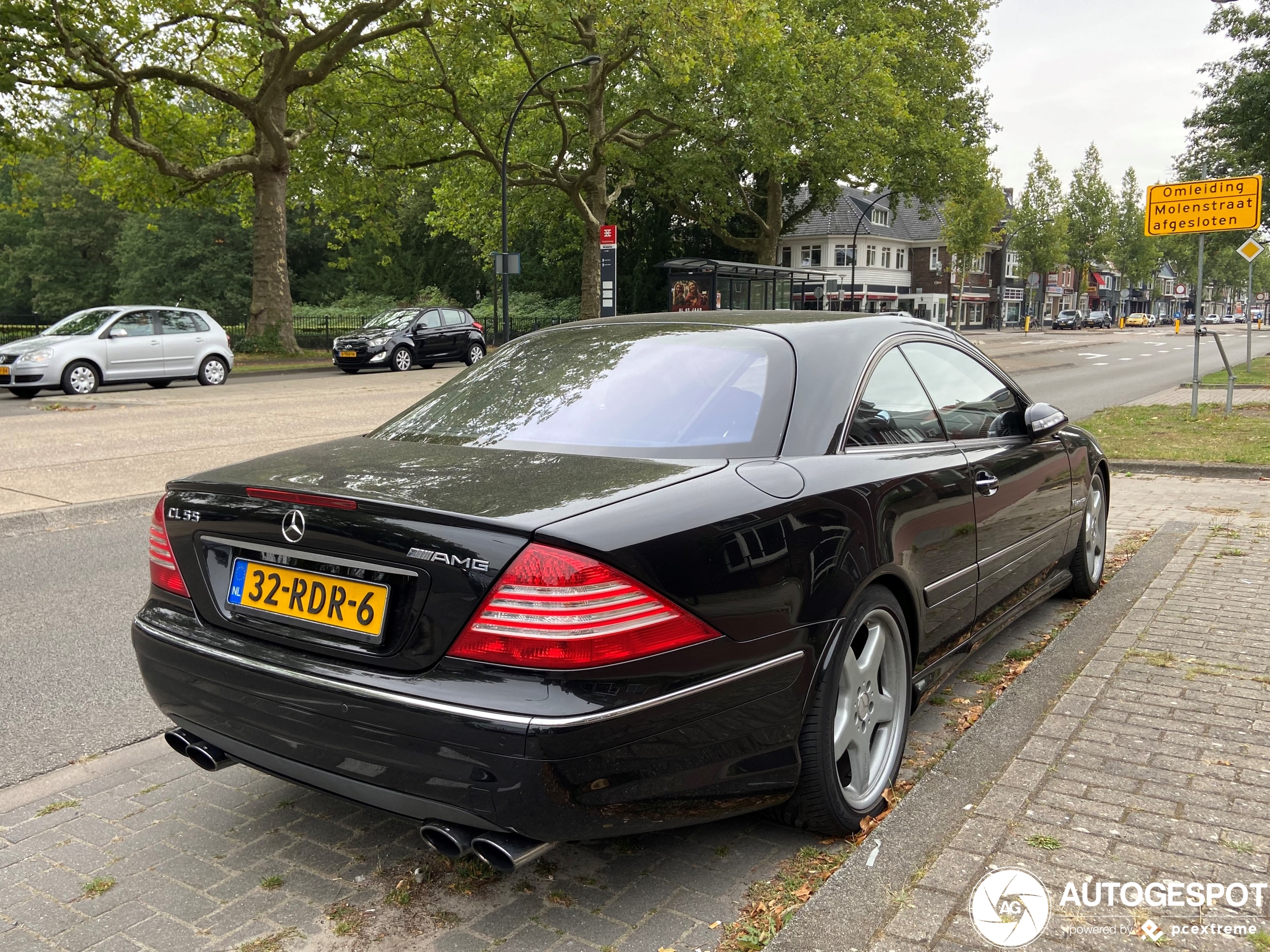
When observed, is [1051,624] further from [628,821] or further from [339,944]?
[339,944]

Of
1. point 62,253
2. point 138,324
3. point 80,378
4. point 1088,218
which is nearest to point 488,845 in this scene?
point 80,378

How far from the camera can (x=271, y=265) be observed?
2873 centimetres

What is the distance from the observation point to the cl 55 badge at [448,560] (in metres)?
2.31

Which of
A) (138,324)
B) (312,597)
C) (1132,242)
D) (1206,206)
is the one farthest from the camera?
(1132,242)

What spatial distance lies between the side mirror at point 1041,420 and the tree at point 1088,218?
86.4m

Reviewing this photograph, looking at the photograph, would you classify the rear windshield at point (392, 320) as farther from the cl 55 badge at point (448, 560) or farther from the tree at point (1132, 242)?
the tree at point (1132, 242)

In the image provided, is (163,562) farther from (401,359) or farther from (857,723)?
(401,359)

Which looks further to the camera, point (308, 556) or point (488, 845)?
point (308, 556)

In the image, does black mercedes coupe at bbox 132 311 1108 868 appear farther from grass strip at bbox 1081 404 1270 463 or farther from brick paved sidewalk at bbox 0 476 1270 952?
grass strip at bbox 1081 404 1270 463

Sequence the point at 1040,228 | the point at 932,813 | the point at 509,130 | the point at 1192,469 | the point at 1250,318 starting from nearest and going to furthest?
the point at 932,813
the point at 1192,469
the point at 1250,318
the point at 509,130
the point at 1040,228

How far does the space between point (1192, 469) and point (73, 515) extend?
9.77 metres

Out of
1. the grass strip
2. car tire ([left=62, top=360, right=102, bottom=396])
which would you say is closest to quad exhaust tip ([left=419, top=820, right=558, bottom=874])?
the grass strip

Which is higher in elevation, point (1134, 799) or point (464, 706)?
point (464, 706)

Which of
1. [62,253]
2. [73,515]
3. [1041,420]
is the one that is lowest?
[73,515]
